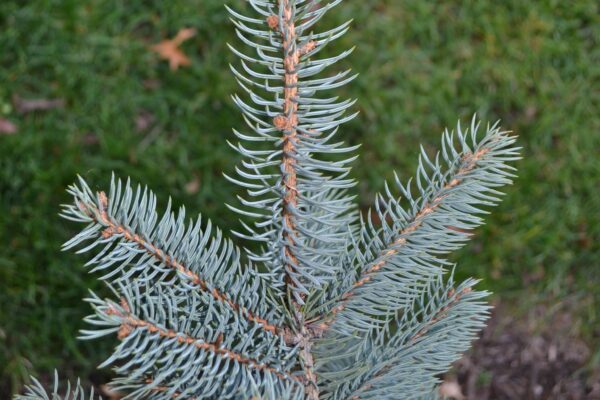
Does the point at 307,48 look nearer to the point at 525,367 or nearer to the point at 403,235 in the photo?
the point at 403,235

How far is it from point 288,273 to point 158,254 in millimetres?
171

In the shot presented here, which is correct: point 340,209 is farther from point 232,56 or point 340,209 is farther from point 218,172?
point 232,56

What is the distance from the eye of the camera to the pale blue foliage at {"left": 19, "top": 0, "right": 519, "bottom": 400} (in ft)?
2.40

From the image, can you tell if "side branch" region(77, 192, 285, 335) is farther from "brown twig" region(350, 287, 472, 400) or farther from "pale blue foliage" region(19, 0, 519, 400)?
"brown twig" region(350, 287, 472, 400)

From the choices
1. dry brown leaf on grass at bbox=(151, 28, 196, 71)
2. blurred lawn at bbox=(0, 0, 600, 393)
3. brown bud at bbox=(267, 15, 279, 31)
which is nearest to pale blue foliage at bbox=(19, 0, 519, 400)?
brown bud at bbox=(267, 15, 279, 31)

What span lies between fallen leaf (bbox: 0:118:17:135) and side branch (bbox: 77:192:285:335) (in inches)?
72.5

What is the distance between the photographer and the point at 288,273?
2.74ft

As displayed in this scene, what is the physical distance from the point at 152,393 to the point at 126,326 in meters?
0.22

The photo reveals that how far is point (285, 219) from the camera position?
792 millimetres

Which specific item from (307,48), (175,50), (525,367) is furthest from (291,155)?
(175,50)

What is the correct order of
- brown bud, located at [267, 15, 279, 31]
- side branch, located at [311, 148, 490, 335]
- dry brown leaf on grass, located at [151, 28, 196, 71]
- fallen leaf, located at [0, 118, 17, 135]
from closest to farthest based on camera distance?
brown bud, located at [267, 15, 279, 31] < side branch, located at [311, 148, 490, 335] < fallen leaf, located at [0, 118, 17, 135] < dry brown leaf on grass, located at [151, 28, 196, 71]

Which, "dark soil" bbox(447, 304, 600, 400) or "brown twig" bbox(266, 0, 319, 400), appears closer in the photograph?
"brown twig" bbox(266, 0, 319, 400)

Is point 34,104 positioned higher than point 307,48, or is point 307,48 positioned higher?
point 307,48

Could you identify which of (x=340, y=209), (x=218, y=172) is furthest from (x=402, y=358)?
(x=218, y=172)
